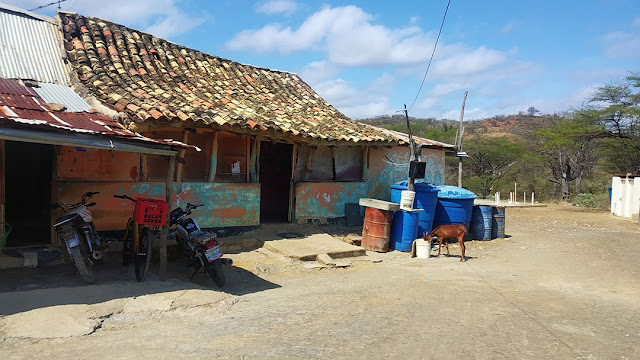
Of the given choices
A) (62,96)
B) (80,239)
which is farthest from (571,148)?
(80,239)

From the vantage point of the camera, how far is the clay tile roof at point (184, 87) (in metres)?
8.55

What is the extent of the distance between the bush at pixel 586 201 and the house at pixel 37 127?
72.6 ft

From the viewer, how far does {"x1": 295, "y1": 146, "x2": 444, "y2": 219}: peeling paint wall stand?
36.3 ft

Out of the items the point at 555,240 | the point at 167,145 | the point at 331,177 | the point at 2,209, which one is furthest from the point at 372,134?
the point at 2,209

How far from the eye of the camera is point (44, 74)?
8789 mm

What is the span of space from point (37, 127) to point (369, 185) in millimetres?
8195

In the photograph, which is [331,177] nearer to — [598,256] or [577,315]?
[598,256]

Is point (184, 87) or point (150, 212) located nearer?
point (150, 212)

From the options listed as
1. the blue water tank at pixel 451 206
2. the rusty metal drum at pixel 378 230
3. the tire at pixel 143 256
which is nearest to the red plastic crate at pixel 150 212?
the tire at pixel 143 256

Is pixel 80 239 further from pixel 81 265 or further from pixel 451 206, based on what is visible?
pixel 451 206

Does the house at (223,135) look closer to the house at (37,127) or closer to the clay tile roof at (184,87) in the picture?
the clay tile roof at (184,87)

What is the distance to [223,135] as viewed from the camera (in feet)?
31.3

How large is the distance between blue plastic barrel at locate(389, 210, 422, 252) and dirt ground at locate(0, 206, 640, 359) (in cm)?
142

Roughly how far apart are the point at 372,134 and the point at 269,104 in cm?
251
